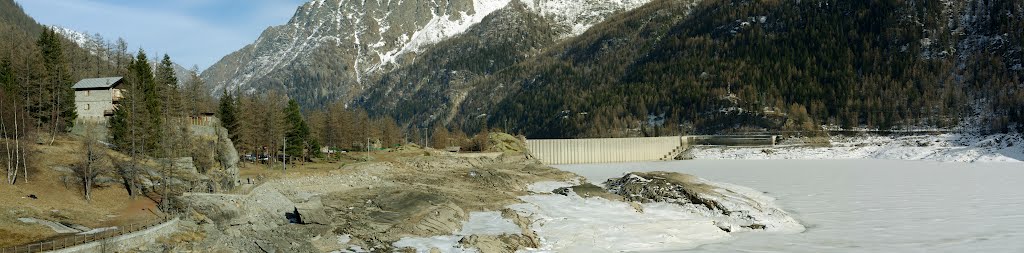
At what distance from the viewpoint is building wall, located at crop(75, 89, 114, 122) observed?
218 ft

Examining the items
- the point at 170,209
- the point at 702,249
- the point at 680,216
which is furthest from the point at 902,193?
the point at 170,209

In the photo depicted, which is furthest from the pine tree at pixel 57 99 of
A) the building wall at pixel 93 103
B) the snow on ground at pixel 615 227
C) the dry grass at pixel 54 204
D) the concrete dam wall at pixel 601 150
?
the concrete dam wall at pixel 601 150

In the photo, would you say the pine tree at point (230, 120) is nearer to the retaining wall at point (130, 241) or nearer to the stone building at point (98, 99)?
the stone building at point (98, 99)

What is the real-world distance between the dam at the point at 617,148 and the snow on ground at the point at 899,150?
447 cm

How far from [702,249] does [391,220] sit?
59.7ft

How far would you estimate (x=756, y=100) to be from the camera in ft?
623

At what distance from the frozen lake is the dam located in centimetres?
6259

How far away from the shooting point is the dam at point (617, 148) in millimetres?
143500

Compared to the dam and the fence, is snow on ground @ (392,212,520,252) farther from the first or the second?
the dam

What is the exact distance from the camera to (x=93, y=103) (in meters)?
67.2

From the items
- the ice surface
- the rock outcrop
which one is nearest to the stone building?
the ice surface

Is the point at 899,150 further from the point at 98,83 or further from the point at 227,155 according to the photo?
the point at 98,83

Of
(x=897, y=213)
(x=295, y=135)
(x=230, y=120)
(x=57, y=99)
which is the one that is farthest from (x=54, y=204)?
(x=897, y=213)

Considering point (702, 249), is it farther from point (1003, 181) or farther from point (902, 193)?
point (1003, 181)
